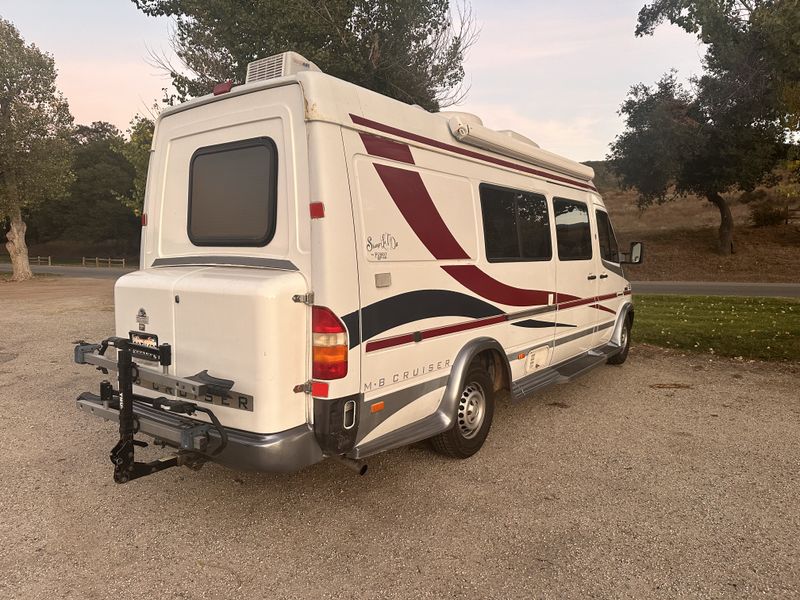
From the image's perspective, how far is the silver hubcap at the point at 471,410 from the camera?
4496mm

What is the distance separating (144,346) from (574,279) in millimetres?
4452

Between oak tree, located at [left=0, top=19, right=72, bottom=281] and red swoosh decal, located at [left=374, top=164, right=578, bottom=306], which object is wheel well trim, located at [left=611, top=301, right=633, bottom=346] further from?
oak tree, located at [left=0, top=19, right=72, bottom=281]

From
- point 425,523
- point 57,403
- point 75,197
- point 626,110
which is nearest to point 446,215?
point 425,523

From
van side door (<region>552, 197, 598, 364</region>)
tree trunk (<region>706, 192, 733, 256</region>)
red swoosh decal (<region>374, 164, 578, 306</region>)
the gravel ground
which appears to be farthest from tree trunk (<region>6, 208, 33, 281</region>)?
tree trunk (<region>706, 192, 733, 256</region>)

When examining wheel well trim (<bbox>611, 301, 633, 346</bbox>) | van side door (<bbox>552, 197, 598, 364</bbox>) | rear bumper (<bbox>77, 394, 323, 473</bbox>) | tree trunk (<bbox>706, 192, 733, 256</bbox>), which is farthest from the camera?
tree trunk (<bbox>706, 192, 733, 256</bbox>)

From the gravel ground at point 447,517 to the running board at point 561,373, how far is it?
15.6 inches

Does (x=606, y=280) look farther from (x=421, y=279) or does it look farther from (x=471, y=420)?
(x=421, y=279)

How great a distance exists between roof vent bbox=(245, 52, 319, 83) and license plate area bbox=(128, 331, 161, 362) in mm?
1860

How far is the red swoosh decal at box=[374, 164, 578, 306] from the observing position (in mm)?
3723

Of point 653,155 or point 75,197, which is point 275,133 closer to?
point 653,155

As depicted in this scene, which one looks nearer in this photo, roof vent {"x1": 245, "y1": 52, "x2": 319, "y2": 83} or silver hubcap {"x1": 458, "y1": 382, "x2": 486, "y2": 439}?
roof vent {"x1": 245, "y1": 52, "x2": 319, "y2": 83}

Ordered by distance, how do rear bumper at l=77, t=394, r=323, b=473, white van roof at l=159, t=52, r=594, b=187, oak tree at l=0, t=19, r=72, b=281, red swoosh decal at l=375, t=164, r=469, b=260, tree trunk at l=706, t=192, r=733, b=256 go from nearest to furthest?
1. rear bumper at l=77, t=394, r=323, b=473
2. white van roof at l=159, t=52, r=594, b=187
3. red swoosh decal at l=375, t=164, r=469, b=260
4. oak tree at l=0, t=19, r=72, b=281
5. tree trunk at l=706, t=192, r=733, b=256

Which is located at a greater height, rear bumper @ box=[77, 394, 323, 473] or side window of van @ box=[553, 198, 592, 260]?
side window of van @ box=[553, 198, 592, 260]

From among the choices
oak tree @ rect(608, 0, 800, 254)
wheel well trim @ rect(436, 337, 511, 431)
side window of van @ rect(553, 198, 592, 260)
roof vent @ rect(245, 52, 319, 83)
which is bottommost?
wheel well trim @ rect(436, 337, 511, 431)
